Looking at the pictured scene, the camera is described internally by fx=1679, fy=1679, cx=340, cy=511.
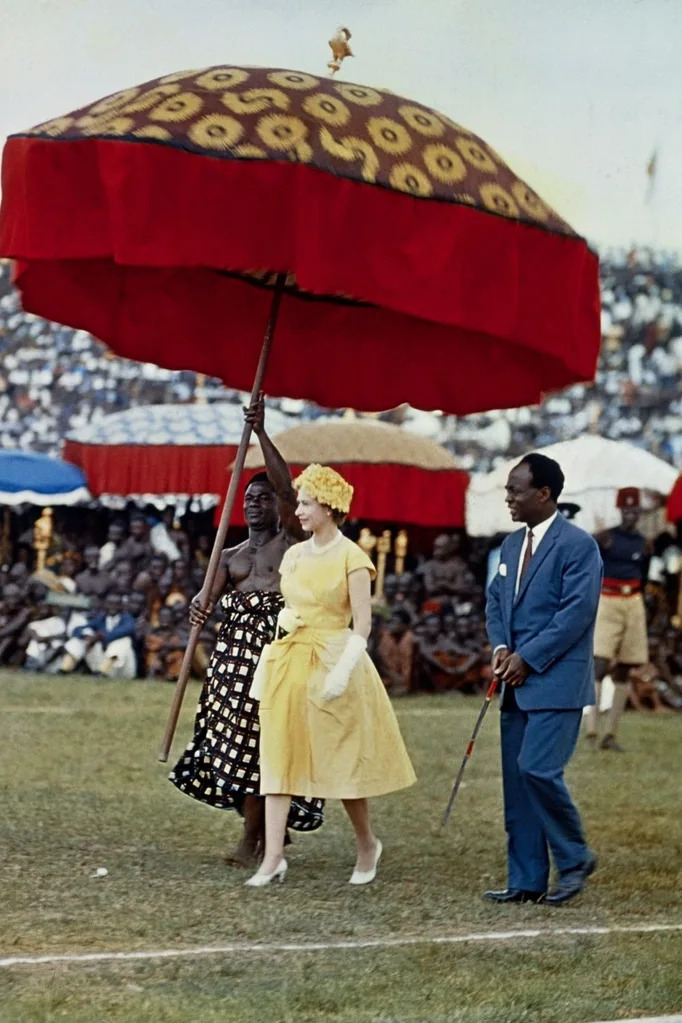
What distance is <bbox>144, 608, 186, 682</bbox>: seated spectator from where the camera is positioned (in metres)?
18.3

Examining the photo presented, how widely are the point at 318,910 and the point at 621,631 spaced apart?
7.16m

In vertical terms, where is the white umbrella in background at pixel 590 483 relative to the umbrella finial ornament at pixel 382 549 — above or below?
above

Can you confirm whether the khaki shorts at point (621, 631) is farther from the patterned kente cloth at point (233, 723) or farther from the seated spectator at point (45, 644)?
the seated spectator at point (45, 644)

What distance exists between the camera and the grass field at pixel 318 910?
492 cm

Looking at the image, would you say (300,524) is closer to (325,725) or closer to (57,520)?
(325,725)

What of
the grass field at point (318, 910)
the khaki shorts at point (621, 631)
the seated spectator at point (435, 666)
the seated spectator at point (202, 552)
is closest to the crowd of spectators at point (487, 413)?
the seated spectator at point (202, 552)

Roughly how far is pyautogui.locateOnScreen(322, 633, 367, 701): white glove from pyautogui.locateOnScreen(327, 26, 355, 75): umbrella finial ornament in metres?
2.47

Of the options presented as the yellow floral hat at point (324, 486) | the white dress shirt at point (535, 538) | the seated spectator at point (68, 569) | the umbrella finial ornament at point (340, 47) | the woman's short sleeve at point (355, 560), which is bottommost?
the seated spectator at point (68, 569)

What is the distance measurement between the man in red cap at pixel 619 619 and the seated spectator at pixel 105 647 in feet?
21.7

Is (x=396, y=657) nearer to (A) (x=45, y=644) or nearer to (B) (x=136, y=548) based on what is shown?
(B) (x=136, y=548)

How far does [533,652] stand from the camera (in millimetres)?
6750

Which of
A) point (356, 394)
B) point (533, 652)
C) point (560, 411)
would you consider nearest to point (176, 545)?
point (560, 411)

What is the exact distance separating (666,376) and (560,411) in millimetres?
1792

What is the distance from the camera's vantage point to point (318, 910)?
252 inches
